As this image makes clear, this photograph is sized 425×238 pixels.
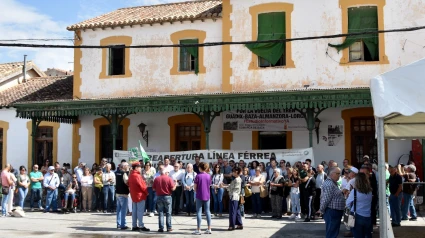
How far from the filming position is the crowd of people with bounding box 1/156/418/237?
1309 centimetres

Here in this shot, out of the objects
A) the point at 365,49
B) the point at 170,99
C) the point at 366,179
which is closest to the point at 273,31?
the point at 365,49

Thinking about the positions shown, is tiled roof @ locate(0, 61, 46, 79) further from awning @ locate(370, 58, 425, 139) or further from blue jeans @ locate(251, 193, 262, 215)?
awning @ locate(370, 58, 425, 139)

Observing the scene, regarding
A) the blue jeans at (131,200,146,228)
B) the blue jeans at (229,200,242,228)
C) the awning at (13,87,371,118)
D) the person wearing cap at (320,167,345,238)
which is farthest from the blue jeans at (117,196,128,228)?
the person wearing cap at (320,167,345,238)

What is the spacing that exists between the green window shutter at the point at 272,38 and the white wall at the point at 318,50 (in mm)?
364

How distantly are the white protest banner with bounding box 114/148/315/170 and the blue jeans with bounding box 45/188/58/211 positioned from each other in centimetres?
238

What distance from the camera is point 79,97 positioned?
74.3 ft

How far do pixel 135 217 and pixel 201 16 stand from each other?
9.79 metres

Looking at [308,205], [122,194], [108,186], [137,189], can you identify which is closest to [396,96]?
[137,189]

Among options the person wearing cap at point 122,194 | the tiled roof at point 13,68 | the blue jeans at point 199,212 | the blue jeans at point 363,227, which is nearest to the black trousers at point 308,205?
the blue jeans at point 199,212

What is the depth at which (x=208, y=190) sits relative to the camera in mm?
13117

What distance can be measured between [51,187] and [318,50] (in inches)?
406

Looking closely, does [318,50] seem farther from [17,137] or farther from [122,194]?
[17,137]

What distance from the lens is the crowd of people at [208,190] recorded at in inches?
516

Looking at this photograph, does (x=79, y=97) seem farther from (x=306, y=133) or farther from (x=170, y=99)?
(x=306, y=133)
